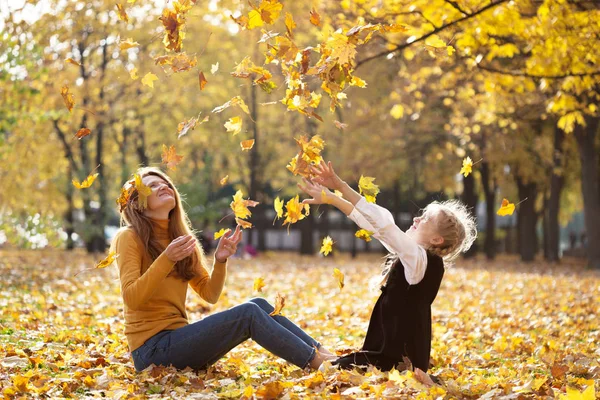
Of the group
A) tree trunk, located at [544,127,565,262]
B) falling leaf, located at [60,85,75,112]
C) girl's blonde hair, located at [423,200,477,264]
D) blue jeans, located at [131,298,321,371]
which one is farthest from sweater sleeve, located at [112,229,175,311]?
tree trunk, located at [544,127,565,262]

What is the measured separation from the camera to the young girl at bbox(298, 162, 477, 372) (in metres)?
4.93

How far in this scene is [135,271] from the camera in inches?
202

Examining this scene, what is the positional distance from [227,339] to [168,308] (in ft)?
1.55

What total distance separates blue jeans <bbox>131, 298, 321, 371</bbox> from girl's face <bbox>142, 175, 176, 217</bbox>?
31.6 inches

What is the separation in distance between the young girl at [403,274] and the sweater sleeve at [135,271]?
99 cm

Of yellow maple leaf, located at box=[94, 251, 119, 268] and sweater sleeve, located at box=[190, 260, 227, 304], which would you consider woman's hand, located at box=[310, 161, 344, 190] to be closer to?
sweater sleeve, located at box=[190, 260, 227, 304]

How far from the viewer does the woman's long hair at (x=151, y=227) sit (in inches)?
210

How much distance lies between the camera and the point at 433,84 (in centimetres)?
1994

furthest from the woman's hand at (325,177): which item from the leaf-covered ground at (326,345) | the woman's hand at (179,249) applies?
the leaf-covered ground at (326,345)

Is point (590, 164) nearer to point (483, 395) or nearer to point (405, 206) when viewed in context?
point (483, 395)

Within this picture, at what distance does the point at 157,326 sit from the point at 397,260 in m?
1.61

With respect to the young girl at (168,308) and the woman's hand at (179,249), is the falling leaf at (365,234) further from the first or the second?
the woman's hand at (179,249)

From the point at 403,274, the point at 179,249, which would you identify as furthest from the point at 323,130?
the point at 179,249

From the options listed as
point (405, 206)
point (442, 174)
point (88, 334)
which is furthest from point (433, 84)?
point (405, 206)
